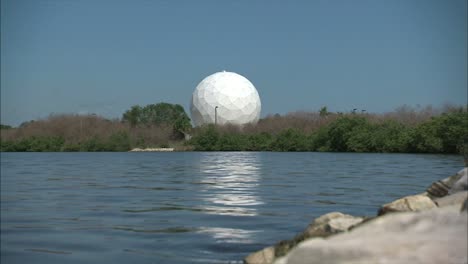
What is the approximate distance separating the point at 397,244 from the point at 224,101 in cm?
7799

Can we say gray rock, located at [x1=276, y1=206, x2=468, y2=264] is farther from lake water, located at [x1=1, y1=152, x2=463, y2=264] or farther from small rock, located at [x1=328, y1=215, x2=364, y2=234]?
lake water, located at [x1=1, y1=152, x2=463, y2=264]

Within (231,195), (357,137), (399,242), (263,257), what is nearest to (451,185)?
(263,257)

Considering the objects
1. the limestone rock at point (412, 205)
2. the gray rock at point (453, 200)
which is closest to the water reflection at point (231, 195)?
the limestone rock at point (412, 205)

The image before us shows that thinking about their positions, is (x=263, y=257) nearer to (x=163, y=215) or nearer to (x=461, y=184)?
(x=461, y=184)

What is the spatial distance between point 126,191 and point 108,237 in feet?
26.0

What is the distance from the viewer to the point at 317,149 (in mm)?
60125

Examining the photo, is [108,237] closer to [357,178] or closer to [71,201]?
[71,201]

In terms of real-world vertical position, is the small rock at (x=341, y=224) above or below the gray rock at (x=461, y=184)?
below

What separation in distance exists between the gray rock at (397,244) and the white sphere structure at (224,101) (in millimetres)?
77360

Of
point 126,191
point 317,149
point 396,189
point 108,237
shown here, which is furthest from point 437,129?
point 108,237

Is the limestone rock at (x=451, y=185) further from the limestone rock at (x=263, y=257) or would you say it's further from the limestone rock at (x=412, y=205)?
the limestone rock at (x=263, y=257)

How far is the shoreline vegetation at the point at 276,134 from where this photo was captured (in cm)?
4838

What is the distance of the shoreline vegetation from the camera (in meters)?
48.4

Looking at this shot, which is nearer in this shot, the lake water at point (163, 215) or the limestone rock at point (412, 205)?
the limestone rock at point (412, 205)
